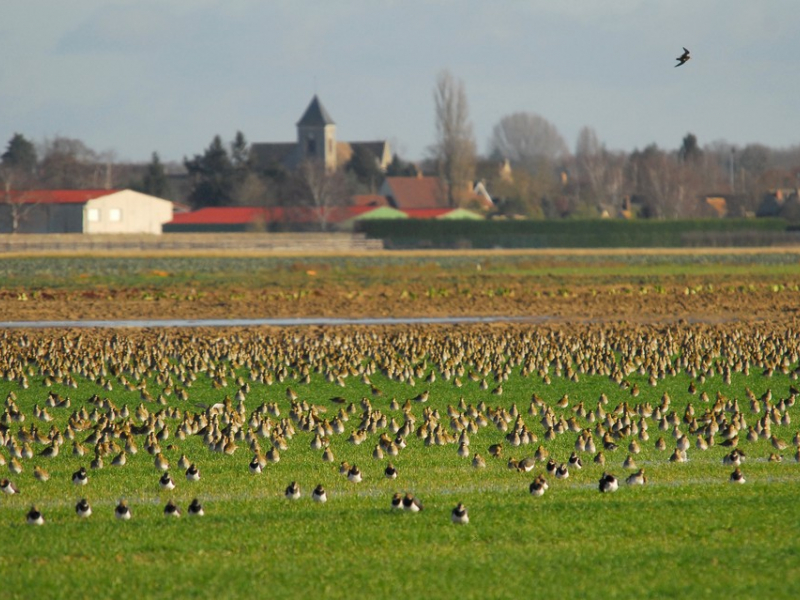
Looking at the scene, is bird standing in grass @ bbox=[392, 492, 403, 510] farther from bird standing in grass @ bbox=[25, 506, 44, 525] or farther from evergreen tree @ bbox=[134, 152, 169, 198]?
Answer: evergreen tree @ bbox=[134, 152, 169, 198]

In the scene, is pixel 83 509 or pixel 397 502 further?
pixel 397 502

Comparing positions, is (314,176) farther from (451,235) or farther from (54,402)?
(54,402)

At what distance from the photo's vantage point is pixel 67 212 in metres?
114

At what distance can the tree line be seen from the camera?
135875 millimetres

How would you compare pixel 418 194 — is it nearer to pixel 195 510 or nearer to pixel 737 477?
pixel 737 477

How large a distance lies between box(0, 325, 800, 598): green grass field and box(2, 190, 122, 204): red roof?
89.7 meters

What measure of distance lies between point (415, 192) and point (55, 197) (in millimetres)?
47810

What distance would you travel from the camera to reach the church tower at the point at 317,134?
188250 mm

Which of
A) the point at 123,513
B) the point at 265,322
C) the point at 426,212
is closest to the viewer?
the point at 123,513

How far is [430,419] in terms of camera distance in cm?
2097

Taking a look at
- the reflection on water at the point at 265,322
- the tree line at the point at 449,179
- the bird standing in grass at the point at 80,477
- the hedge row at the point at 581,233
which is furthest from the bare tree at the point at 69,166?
the bird standing in grass at the point at 80,477

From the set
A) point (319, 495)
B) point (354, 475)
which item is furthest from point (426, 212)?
point (319, 495)

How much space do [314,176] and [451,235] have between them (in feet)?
80.2

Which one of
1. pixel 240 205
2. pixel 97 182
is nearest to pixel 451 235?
pixel 240 205
